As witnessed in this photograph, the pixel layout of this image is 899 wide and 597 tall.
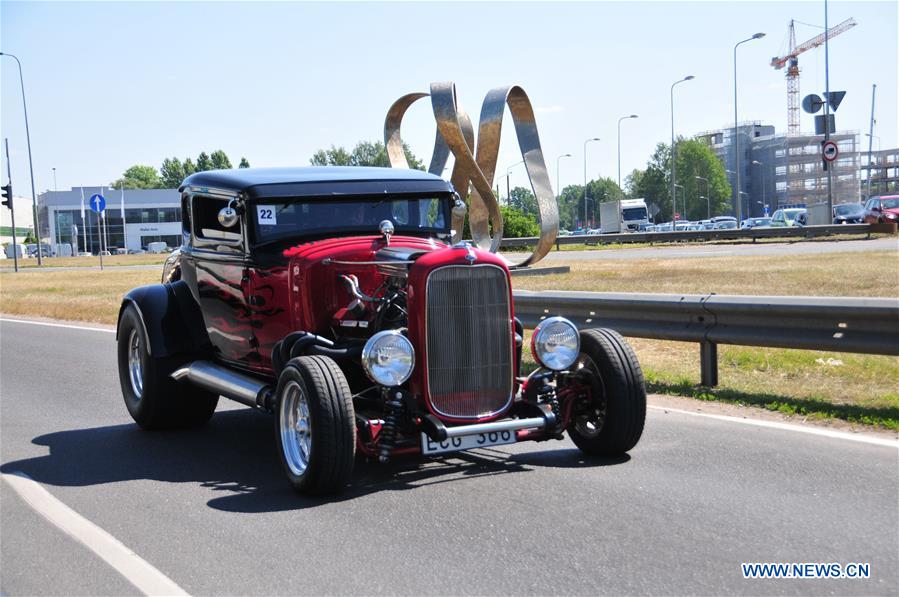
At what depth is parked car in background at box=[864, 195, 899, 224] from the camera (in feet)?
135

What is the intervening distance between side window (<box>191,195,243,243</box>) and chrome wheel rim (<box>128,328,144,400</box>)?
1.07 meters

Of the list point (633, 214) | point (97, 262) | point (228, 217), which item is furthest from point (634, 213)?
point (228, 217)

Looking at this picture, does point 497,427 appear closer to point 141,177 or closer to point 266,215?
point 266,215

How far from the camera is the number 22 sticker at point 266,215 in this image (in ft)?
24.5

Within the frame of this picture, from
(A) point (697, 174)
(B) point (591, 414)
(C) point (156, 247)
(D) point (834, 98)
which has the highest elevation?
(D) point (834, 98)

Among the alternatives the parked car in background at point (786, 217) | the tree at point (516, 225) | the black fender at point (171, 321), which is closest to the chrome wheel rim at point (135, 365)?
the black fender at point (171, 321)

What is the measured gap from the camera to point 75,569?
473 cm

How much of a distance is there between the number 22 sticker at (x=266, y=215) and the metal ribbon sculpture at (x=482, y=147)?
28.2ft

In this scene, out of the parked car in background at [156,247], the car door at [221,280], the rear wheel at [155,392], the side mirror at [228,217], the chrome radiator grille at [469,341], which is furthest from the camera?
the parked car in background at [156,247]

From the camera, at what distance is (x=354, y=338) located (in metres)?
6.69

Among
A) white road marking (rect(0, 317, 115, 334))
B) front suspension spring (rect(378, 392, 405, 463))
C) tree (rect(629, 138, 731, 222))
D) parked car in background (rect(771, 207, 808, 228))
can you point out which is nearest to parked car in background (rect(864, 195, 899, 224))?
parked car in background (rect(771, 207, 808, 228))

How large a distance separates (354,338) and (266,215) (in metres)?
1.40

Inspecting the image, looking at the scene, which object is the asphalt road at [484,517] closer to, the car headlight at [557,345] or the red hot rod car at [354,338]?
the red hot rod car at [354,338]

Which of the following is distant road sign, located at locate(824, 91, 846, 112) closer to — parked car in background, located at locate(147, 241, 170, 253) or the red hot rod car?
the red hot rod car
